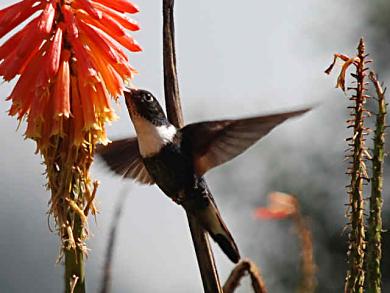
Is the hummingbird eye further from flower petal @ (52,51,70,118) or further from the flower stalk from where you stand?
the flower stalk

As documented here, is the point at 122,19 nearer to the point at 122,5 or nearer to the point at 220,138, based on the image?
the point at 122,5

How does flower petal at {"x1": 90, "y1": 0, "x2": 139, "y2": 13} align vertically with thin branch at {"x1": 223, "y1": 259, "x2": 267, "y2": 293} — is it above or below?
above

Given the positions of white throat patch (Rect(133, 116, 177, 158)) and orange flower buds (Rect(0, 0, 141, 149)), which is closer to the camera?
orange flower buds (Rect(0, 0, 141, 149))

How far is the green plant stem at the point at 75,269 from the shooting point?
9.51ft

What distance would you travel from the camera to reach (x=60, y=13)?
11.5ft

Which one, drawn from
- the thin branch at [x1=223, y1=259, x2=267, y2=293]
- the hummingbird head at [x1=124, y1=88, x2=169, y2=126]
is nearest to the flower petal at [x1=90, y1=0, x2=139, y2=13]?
the hummingbird head at [x1=124, y1=88, x2=169, y2=126]

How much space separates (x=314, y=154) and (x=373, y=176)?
14.6m

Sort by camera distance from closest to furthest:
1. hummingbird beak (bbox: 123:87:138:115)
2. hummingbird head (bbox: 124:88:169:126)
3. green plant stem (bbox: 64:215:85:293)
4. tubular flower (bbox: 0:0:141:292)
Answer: green plant stem (bbox: 64:215:85:293), tubular flower (bbox: 0:0:141:292), hummingbird beak (bbox: 123:87:138:115), hummingbird head (bbox: 124:88:169:126)

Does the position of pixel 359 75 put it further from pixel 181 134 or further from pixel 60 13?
pixel 181 134

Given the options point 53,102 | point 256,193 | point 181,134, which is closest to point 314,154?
point 256,193

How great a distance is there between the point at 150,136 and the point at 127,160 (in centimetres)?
43

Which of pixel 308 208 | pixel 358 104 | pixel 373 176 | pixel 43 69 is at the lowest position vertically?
pixel 308 208

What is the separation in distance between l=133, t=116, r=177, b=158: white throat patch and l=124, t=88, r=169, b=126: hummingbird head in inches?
0.6

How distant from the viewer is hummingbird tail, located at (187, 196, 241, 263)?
4.44 meters
